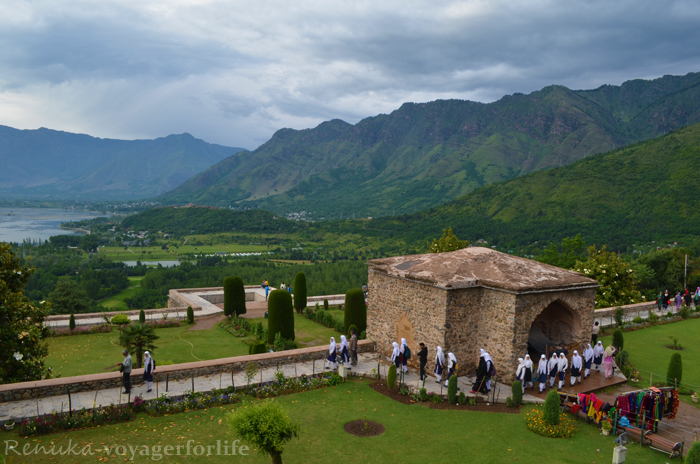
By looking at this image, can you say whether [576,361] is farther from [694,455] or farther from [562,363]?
[694,455]

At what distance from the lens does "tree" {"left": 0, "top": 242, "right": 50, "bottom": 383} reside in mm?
11906

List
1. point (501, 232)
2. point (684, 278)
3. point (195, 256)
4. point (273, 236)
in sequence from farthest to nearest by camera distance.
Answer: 1. point (273, 236)
2. point (195, 256)
3. point (501, 232)
4. point (684, 278)

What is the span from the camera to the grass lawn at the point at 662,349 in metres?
17.0

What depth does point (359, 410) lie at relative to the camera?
13234 millimetres

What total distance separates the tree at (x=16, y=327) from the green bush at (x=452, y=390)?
486 inches

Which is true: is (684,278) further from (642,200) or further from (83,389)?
(642,200)

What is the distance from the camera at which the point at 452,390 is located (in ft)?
44.5

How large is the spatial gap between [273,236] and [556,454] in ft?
425

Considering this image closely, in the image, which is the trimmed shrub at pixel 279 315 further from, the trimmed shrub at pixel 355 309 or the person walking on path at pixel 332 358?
the person walking on path at pixel 332 358

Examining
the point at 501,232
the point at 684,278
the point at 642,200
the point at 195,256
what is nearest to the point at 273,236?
the point at 195,256

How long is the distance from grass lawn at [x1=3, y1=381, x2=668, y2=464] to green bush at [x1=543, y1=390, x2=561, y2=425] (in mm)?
533

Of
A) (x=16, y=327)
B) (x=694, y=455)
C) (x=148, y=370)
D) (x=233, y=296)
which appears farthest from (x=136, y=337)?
(x=694, y=455)

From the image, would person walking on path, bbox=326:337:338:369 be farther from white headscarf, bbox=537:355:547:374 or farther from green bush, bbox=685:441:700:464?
green bush, bbox=685:441:700:464

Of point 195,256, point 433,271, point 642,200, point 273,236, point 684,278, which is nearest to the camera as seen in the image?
point 433,271
